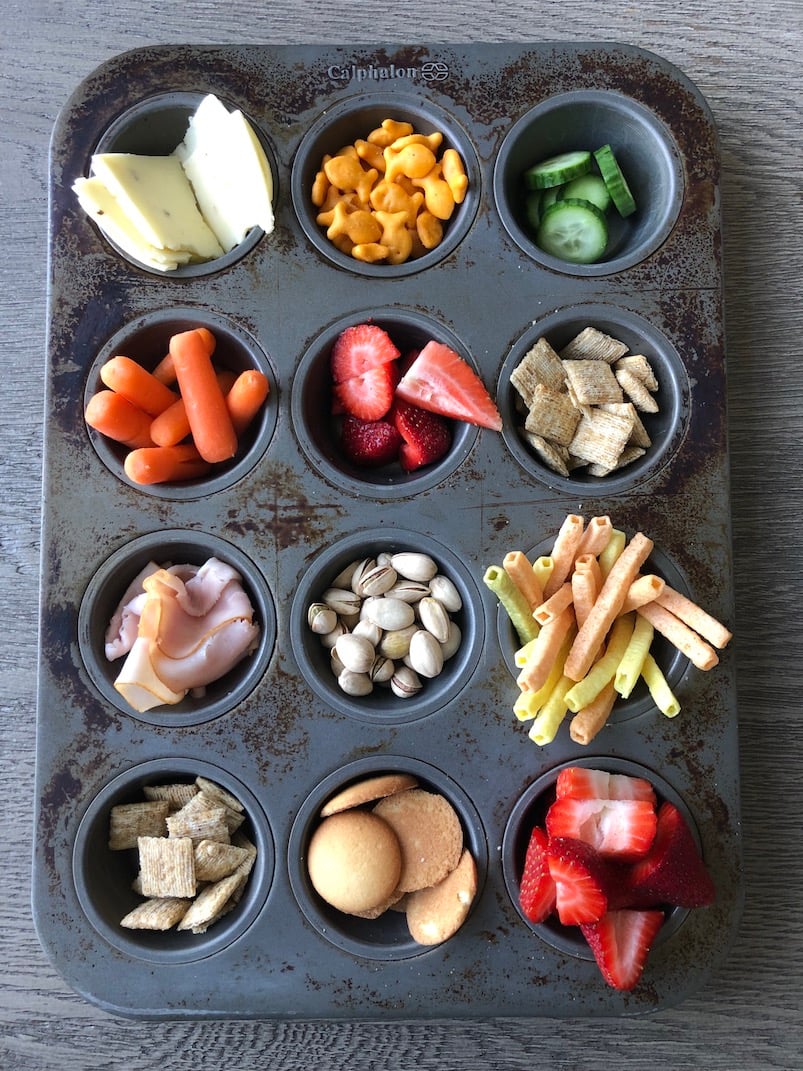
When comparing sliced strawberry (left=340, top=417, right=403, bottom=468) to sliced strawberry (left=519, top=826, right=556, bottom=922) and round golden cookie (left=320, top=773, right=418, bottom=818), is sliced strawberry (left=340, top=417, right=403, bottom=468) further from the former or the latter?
sliced strawberry (left=519, top=826, right=556, bottom=922)

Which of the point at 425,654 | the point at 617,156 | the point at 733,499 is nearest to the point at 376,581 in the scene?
the point at 425,654

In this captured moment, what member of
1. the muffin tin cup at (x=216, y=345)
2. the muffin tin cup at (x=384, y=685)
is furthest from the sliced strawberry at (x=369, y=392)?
the muffin tin cup at (x=384, y=685)

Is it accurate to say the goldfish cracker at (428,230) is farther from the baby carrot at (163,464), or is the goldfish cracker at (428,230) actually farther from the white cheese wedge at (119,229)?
the baby carrot at (163,464)

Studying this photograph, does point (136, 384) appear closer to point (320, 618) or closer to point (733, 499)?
point (320, 618)

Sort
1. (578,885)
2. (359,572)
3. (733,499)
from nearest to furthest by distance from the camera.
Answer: (578,885)
(359,572)
(733,499)

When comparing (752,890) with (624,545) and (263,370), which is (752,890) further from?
(263,370)

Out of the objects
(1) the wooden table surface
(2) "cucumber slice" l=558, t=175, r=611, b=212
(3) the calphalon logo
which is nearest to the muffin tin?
(3) the calphalon logo
